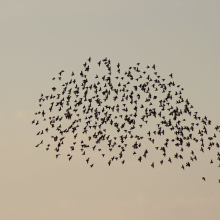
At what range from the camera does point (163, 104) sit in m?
34.0

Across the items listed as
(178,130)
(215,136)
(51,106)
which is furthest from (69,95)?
(215,136)

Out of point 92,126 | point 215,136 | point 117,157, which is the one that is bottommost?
point 117,157

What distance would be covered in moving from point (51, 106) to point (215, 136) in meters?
16.7

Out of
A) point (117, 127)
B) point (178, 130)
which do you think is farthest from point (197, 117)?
point (117, 127)

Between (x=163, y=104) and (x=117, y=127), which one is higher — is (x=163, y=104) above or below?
above

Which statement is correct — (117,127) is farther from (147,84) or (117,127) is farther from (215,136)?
(215,136)

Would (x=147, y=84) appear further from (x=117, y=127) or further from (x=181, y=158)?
(x=181, y=158)

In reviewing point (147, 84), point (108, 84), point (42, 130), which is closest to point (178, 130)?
point (147, 84)

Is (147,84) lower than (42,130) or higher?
higher

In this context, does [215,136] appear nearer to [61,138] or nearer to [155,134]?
[155,134]

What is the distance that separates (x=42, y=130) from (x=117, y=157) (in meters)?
7.93

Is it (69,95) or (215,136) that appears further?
(215,136)

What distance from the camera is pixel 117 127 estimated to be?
3366 cm

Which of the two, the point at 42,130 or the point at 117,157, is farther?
the point at 42,130
